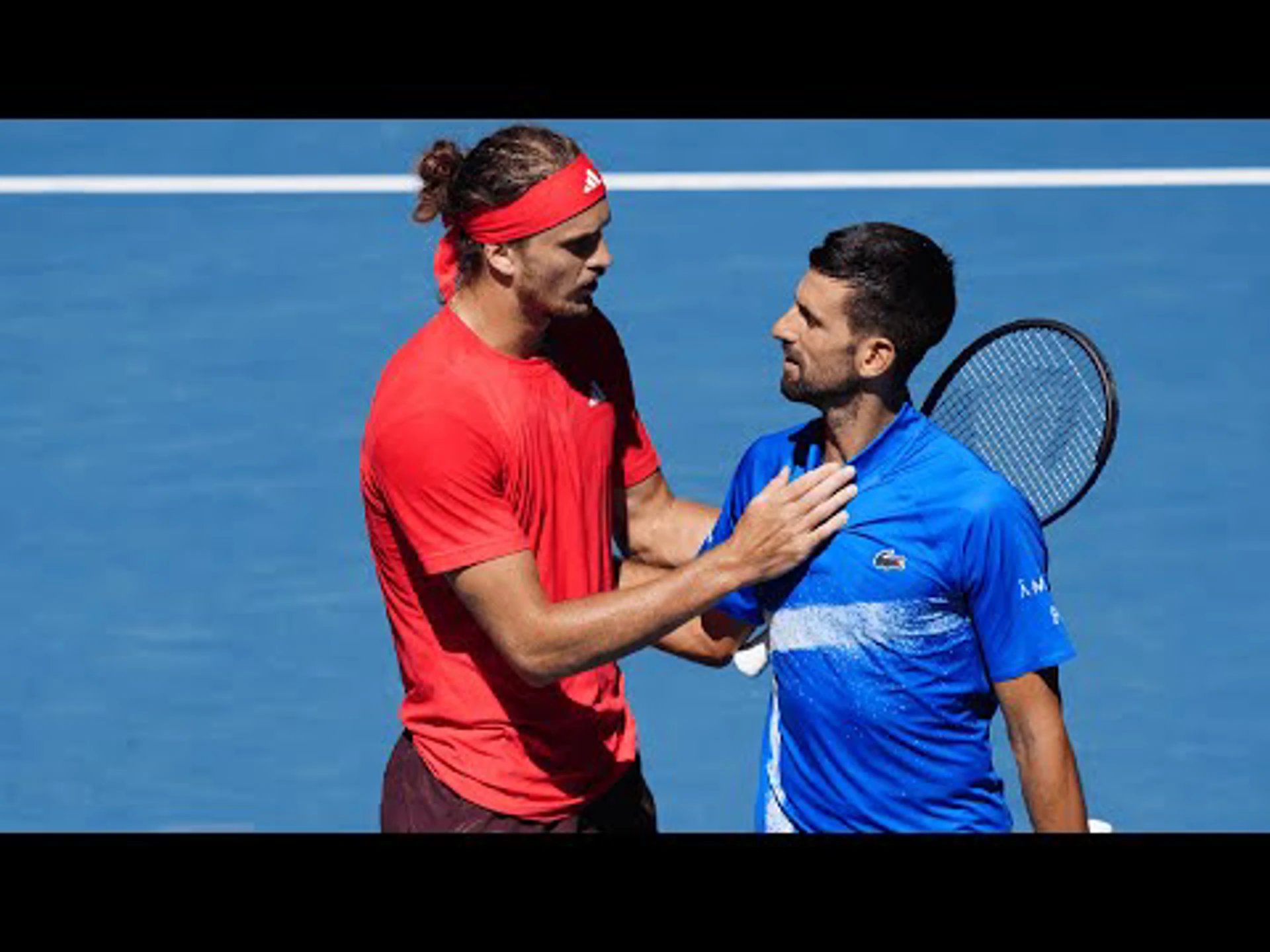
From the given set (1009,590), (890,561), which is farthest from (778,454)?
(1009,590)

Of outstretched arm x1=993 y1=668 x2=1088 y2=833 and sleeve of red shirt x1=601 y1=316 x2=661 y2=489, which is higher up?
sleeve of red shirt x1=601 y1=316 x2=661 y2=489

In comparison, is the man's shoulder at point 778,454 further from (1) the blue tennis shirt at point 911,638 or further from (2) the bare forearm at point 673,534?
(2) the bare forearm at point 673,534

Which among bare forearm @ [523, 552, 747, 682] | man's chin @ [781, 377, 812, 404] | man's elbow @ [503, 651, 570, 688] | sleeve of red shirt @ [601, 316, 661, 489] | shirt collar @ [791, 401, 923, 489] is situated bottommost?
man's elbow @ [503, 651, 570, 688]

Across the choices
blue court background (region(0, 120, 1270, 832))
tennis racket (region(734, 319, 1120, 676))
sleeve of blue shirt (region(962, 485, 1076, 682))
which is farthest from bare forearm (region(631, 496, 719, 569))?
blue court background (region(0, 120, 1270, 832))

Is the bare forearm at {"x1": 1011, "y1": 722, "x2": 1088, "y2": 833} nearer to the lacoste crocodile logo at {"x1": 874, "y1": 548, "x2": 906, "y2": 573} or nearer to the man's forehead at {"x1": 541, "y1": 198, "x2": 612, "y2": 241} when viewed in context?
the lacoste crocodile logo at {"x1": 874, "y1": 548, "x2": 906, "y2": 573}

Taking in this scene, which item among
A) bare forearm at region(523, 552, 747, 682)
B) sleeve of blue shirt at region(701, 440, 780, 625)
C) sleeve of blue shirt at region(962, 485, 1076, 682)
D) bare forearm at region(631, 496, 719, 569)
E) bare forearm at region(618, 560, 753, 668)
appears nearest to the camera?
sleeve of blue shirt at region(962, 485, 1076, 682)

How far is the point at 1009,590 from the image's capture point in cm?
Answer: 520

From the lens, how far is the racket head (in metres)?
5.77

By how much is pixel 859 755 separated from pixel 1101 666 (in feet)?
11.1

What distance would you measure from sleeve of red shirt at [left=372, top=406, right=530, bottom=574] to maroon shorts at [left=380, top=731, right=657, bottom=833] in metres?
0.56

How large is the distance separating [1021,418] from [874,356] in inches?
36.0

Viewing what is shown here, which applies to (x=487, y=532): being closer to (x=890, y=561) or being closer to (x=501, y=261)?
(x=501, y=261)

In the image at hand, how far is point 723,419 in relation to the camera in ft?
32.3
